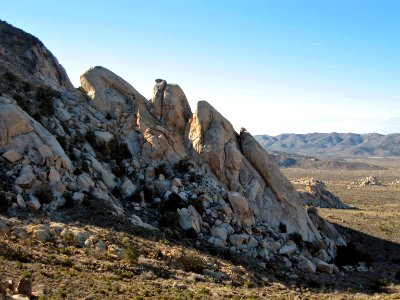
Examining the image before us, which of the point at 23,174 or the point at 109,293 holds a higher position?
the point at 23,174

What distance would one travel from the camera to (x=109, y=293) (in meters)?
18.6

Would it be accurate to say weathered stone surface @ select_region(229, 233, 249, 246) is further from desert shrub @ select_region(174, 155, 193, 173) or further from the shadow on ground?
desert shrub @ select_region(174, 155, 193, 173)

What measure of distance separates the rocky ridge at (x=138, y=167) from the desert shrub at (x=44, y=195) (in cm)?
6

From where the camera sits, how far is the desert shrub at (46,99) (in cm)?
3353

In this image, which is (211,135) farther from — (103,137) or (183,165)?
(103,137)

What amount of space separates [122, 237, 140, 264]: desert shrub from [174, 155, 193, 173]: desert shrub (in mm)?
12112

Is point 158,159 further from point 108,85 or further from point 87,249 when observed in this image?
point 87,249

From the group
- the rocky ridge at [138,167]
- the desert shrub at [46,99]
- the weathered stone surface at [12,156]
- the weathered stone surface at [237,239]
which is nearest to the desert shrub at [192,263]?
the rocky ridge at [138,167]

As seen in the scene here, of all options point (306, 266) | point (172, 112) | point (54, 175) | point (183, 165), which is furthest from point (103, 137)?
point (306, 266)

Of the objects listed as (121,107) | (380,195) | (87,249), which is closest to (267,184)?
(121,107)

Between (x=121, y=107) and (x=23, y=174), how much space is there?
13.8 metres

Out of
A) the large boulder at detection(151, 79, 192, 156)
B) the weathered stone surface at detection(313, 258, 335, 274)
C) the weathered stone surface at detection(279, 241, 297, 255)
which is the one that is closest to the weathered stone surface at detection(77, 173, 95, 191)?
the large boulder at detection(151, 79, 192, 156)

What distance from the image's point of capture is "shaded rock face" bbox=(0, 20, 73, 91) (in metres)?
38.3

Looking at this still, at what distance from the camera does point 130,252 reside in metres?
23.0
